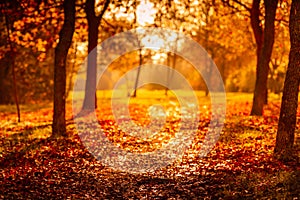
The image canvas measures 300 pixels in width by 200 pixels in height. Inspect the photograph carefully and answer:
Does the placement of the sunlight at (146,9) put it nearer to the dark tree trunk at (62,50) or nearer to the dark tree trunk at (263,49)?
the dark tree trunk at (62,50)

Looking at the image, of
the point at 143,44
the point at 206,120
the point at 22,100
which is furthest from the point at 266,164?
the point at 143,44

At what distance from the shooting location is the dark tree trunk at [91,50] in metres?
25.8

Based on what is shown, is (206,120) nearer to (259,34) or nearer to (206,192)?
(259,34)

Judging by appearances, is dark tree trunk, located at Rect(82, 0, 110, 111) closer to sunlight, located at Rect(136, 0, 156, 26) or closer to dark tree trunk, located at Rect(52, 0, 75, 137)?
sunlight, located at Rect(136, 0, 156, 26)

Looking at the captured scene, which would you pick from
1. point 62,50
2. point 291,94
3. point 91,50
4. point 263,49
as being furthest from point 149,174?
point 91,50

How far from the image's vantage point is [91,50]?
87.4 ft

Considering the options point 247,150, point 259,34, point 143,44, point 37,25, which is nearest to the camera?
point 247,150

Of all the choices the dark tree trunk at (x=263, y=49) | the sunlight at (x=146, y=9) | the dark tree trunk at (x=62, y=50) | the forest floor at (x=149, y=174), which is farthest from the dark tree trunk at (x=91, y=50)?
the forest floor at (x=149, y=174)

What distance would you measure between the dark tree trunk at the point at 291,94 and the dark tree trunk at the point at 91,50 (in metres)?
16.4

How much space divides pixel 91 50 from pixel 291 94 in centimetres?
1764

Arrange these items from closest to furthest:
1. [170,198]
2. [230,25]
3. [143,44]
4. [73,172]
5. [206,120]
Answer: [170,198] → [73,172] → [206,120] → [230,25] → [143,44]

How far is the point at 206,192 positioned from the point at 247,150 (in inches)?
197

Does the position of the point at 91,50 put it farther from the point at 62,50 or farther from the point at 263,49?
the point at 263,49

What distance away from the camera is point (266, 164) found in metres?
11.5
